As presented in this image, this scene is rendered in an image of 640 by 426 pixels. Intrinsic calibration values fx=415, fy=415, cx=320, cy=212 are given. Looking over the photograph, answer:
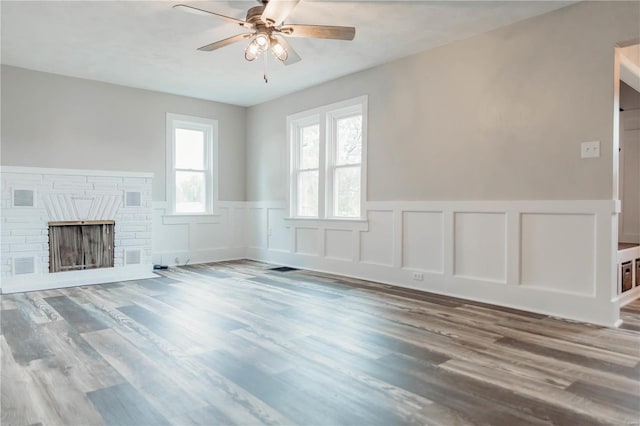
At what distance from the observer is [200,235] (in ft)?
22.1

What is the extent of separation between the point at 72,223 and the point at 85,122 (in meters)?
1.42

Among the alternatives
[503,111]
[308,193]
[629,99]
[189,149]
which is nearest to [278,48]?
[503,111]

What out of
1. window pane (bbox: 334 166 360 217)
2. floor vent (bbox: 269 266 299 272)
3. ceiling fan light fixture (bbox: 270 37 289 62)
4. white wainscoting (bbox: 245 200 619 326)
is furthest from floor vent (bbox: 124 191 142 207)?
ceiling fan light fixture (bbox: 270 37 289 62)

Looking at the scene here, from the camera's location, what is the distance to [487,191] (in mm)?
4047

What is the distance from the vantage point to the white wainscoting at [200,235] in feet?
20.7

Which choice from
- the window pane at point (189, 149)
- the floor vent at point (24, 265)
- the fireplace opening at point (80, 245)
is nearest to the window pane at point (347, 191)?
the window pane at point (189, 149)

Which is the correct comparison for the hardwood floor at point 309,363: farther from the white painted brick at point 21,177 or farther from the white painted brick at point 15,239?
the white painted brick at point 21,177

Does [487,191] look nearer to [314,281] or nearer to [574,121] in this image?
[574,121]

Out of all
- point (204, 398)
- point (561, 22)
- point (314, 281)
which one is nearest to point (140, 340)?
point (204, 398)

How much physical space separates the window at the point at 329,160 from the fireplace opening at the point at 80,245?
102 inches

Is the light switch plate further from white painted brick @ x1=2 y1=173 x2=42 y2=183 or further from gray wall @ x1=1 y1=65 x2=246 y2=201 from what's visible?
white painted brick @ x1=2 y1=173 x2=42 y2=183

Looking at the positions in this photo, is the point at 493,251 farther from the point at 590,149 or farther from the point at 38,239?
the point at 38,239

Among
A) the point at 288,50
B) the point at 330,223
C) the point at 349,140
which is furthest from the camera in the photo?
the point at 330,223

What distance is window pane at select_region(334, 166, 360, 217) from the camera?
543 centimetres
